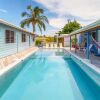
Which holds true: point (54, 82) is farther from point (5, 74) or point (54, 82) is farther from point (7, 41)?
point (7, 41)

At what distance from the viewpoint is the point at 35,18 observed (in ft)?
109

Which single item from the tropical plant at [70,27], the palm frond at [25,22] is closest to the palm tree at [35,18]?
the palm frond at [25,22]

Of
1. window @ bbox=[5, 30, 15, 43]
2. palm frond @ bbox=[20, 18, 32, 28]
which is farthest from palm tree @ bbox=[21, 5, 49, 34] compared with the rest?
window @ bbox=[5, 30, 15, 43]

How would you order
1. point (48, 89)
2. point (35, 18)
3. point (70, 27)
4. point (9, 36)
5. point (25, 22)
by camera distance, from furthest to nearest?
1. point (70, 27)
2. point (35, 18)
3. point (25, 22)
4. point (9, 36)
5. point (48, 89)

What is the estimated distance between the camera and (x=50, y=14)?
40438mm

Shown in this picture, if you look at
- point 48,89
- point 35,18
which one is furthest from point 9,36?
point 35,18

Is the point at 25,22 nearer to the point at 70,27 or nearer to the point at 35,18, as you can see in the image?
the point at 35,18

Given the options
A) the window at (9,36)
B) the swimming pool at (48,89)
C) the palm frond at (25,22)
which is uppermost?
the palm frond at (25,22)

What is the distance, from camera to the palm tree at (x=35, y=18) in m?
33.2

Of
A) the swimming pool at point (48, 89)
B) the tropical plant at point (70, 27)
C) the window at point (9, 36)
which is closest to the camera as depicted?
the swimming pool at point (48, 89)

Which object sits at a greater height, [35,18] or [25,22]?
[35,18]

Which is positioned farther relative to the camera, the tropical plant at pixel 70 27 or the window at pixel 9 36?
the tropical plant at pixel 70 27

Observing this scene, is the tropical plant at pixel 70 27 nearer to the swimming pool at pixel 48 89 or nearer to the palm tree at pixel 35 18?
the palm tree at pixel 35 18

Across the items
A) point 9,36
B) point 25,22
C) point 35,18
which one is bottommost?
point 9,36
